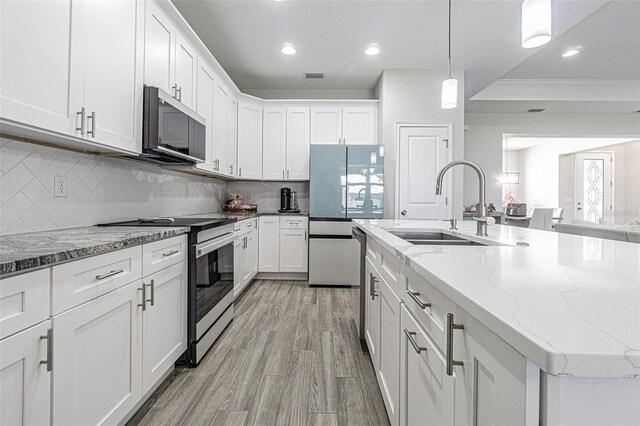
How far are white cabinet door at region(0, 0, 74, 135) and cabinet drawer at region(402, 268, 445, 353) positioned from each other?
1.56 metres

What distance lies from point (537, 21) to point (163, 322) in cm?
250

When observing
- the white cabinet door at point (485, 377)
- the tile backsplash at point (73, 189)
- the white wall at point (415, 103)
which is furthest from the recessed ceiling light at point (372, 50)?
the white cabinet door at point (485, 377)

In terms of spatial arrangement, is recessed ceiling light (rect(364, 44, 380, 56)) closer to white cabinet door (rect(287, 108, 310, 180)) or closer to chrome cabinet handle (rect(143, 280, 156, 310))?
white cabinet door (rect(287, 108, 310, 180))

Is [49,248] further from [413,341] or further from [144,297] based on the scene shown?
[413,341]

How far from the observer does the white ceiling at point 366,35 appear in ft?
9.79

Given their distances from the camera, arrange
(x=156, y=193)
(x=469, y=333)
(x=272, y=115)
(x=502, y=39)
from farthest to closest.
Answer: (x=272, y=115)
(x=502, y=39)
(x=156, y=193)
(x=469, y=333)

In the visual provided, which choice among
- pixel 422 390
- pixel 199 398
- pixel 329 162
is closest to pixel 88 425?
pixel 199 398

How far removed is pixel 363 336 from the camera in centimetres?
244

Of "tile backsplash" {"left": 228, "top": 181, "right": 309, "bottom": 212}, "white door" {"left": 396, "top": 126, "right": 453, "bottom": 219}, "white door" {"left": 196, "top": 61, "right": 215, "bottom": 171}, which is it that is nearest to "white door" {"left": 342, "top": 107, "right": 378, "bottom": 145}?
"white door" {"left": 396, "top": 126, "right": 453, "bottom": 219}

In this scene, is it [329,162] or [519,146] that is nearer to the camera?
[329,162]

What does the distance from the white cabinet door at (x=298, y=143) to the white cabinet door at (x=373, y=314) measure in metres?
2.73

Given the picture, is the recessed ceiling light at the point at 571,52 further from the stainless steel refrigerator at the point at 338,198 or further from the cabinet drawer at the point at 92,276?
the cabinet drawer at the point at 92,276

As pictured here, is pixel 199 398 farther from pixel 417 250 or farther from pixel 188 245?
pixel 417 250

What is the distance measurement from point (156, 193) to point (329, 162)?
2.10 meters
